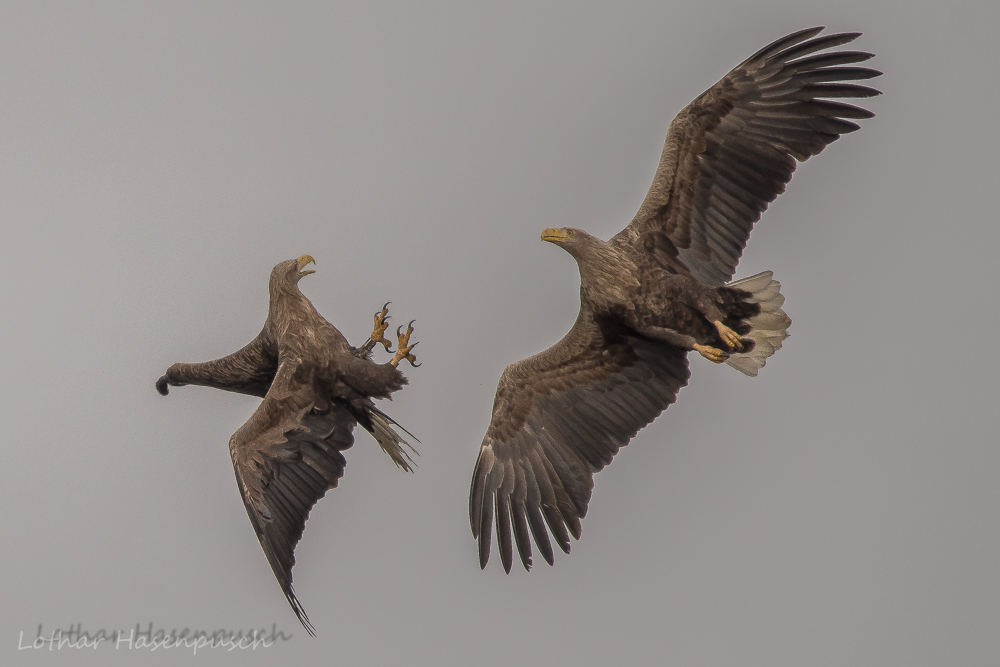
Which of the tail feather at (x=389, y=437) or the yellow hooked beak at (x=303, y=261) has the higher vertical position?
the yellow hooked beak at (x=303, y=261)

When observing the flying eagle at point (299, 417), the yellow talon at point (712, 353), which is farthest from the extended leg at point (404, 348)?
the yellow talon at point (712, 353)

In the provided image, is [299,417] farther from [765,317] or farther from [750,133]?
[750,133]

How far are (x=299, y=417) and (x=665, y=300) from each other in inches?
115

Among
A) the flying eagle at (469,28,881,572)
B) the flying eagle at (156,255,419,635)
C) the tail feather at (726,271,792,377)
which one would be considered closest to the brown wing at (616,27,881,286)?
the flying eagle at (469,28,881,572)

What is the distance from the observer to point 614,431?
11656mm

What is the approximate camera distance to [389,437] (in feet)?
38.5

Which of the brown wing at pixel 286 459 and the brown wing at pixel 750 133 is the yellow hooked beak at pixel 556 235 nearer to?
the brown wing at pixel 750 133

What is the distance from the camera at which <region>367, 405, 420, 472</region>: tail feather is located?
11.6 meters

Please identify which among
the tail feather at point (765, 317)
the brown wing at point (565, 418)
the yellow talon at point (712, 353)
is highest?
the tail feather at point (765, 317)

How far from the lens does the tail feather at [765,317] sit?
11.1 metres

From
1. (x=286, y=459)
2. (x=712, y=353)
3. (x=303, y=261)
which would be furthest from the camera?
(x=303, y=261)

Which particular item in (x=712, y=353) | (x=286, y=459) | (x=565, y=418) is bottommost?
(x=286, y=459)

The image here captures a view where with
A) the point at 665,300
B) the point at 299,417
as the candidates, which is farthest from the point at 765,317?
the point at 299,417

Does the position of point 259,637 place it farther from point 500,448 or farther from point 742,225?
point 742,225
